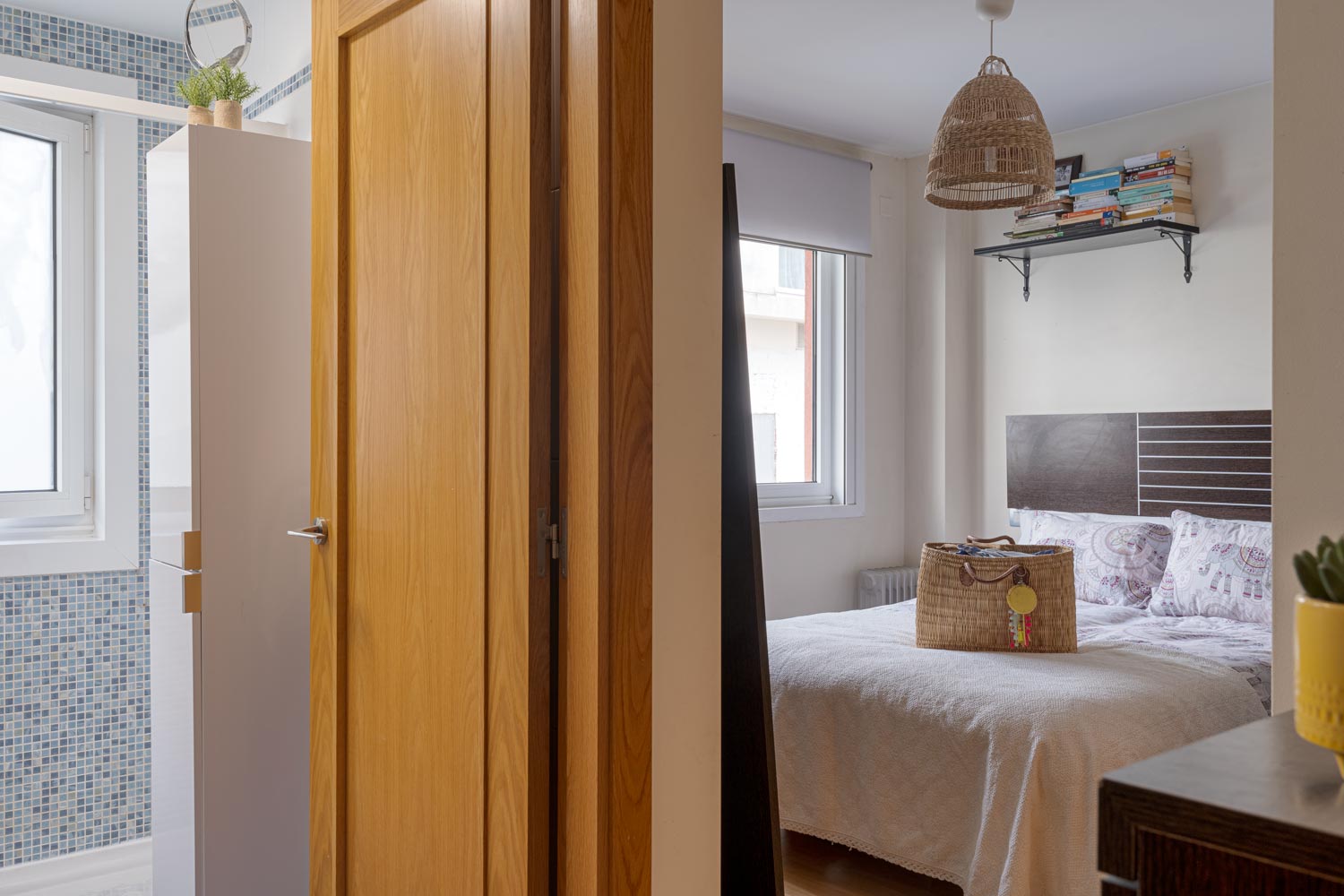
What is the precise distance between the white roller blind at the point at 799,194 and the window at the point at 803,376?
0.14 meters

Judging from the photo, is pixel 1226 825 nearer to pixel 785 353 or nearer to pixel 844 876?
pixel 844 876

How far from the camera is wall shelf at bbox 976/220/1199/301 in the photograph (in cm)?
419

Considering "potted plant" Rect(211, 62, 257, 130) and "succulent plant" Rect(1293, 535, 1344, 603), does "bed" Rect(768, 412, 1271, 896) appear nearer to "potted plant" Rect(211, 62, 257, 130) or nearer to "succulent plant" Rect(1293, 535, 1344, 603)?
"succulent plant" Rect(1293, 535, 1344, 603)

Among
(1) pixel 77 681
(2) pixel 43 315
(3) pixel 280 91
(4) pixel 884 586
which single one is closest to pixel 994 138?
(3) pixel 280 91

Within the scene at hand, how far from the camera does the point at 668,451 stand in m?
1.62

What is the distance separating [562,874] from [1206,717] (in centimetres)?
185

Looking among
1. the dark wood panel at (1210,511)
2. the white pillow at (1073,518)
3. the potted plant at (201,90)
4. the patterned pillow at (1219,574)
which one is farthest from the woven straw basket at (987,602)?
the potted plant at (201,90)

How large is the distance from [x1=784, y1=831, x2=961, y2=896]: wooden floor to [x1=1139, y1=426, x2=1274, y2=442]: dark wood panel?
2.16 metres

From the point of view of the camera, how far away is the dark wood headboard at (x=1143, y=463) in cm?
404

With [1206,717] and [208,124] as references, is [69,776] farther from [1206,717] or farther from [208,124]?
[1206,717]

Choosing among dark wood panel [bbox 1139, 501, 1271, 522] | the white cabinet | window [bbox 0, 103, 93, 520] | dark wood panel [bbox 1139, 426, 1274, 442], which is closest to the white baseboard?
the white cabinet

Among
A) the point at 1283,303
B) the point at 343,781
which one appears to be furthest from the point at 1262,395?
the point at 343,781

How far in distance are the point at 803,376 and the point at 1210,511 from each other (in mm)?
1878

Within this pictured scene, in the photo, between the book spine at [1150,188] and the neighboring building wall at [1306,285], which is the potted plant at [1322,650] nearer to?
the neighboring building wall at [1306,285]
